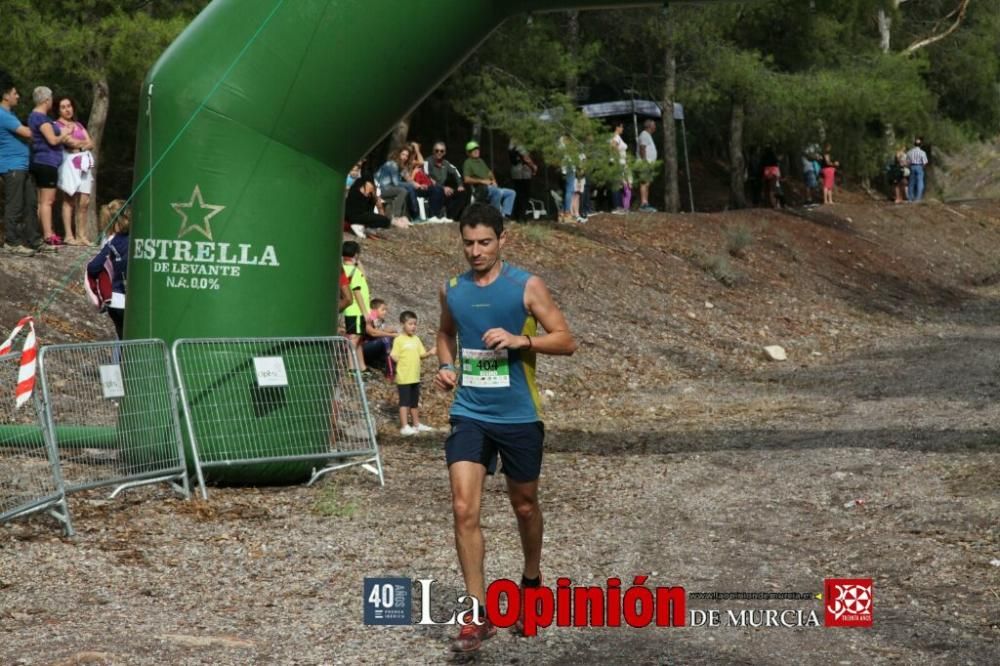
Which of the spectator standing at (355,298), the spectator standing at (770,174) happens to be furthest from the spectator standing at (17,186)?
the spectator standing at (770,174)

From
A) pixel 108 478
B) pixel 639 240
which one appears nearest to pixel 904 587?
pixel 108 478

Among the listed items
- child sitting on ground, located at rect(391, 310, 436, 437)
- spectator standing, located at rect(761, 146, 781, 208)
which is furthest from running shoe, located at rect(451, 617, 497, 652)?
spectator standing, located at rect(761, 146, 781, 208)

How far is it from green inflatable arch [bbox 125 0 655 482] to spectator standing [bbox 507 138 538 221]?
45.3 feet

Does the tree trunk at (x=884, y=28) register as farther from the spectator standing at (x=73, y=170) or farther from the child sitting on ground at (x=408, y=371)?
the child sitting on ground at (x=408, y=371)

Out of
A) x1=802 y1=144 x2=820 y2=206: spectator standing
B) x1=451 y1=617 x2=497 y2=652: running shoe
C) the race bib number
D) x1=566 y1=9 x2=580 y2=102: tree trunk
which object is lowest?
x1=451 y1=617 x2=497 y2=652: running shoe

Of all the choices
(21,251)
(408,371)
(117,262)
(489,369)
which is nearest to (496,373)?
(489,369)

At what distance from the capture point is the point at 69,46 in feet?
68.0

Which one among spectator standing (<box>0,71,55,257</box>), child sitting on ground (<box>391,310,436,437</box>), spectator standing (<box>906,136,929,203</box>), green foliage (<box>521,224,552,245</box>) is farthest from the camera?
Result: spectator standing (<box>906,136,929,203</box>)

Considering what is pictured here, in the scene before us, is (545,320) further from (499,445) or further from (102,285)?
(102,285)

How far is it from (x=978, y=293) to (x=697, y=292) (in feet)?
32.1

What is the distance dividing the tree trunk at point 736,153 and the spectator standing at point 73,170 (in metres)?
18.1

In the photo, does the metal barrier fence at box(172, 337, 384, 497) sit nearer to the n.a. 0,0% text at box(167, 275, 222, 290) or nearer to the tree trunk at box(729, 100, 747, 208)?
the n.a. 0,0% text at box(167, 275, 222, 290)

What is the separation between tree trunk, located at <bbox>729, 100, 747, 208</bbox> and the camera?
34.2 m

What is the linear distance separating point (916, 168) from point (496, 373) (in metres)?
36.8
